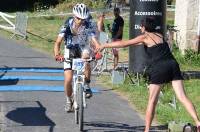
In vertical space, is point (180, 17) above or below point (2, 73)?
above

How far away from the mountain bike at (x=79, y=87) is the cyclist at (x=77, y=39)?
80 mm

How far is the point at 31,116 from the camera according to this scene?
10820 millimetres

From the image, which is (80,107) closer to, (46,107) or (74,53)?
(74,53)

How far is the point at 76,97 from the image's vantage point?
32.3 feet

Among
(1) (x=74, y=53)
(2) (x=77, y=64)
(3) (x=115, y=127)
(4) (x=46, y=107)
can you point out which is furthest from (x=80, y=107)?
(4) (x=46, y=107)

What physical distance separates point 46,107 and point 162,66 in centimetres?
346

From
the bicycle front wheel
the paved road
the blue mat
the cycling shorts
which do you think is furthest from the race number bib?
the blue mat

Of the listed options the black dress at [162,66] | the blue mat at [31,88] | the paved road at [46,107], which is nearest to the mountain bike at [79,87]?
the paved road at [46,107]

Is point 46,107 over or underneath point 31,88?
underneath

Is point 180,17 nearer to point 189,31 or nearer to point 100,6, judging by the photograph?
point 189,31

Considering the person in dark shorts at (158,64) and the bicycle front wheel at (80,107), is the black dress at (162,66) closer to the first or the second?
the person in dark shorts at (158,64)

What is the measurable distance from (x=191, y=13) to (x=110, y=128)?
11.0m

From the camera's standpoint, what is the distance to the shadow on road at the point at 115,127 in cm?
1004

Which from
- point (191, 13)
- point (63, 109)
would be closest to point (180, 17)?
point (191, 13)
